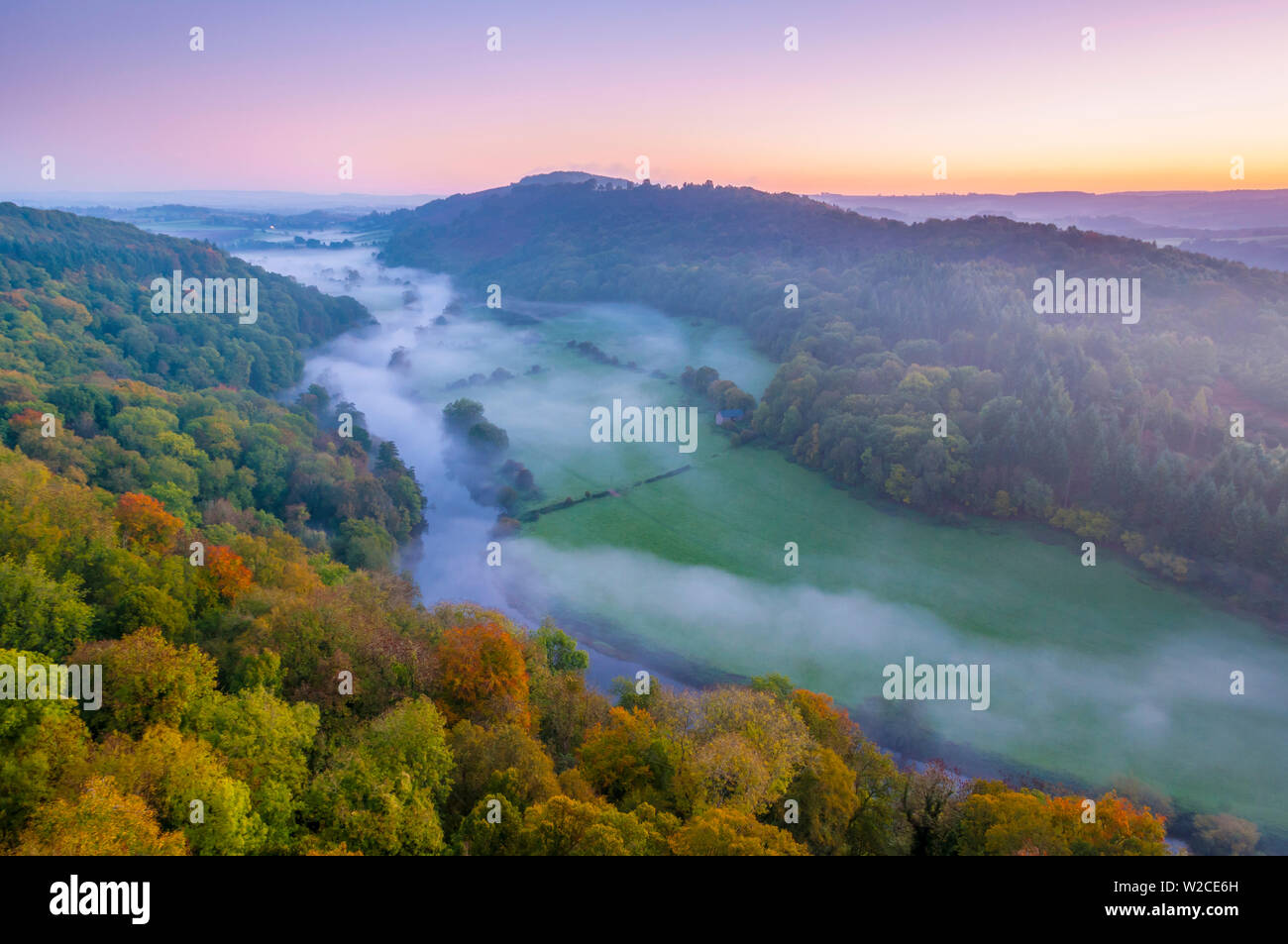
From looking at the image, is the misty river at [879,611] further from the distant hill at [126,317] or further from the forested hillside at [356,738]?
the distant hill at [126,317]

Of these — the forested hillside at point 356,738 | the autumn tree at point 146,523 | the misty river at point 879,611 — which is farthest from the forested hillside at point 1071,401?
the autumn tree at point 146,523

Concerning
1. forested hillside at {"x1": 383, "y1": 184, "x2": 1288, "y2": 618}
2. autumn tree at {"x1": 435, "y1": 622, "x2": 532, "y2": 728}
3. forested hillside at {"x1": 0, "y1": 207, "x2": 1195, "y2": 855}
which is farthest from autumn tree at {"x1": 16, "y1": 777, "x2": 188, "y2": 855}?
forested hillside at {"x1": 383, "y1": 184, "x2": 1288, "y2": 618}

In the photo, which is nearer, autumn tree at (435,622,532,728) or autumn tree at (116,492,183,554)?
autumn tree at (435,622,532,728)

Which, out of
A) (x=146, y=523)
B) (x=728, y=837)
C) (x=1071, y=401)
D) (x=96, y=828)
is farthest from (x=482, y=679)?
(x=1071, y=401)

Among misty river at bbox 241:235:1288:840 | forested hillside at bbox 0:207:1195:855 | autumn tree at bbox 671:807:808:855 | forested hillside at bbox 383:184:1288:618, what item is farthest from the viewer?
forested hillside at bbox 383:184:1288:618

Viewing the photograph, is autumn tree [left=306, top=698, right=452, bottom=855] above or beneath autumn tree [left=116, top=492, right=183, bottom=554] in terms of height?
beneath

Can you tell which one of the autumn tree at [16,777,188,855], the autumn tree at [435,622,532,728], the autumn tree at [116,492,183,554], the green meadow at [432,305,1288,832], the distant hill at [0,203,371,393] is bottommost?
the green meadow at [432,305,1288,832]

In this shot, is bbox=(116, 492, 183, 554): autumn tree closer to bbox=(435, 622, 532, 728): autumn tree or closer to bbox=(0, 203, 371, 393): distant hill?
bbox=(435, 622, 532, 728): autumn tree
